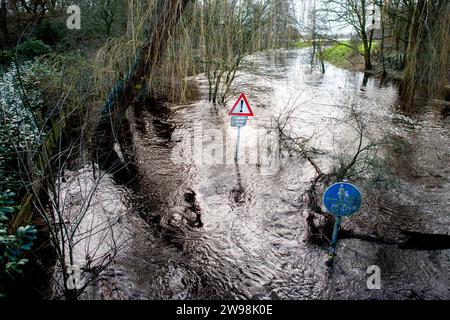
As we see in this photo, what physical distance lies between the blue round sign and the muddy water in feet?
4.05

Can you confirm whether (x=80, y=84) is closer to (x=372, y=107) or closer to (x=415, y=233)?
(x=415, y=233)

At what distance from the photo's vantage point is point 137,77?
716cm

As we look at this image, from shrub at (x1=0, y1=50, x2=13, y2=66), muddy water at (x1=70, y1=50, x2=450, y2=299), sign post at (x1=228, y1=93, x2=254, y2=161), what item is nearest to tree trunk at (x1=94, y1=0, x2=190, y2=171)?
muddy water at (x1=70, y1=50, x2=450, y2=299)

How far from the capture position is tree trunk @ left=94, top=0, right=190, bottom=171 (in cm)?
436

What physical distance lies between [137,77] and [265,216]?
4.06 m

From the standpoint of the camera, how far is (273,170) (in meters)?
8.27

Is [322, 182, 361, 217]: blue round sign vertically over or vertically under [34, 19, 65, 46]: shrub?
under

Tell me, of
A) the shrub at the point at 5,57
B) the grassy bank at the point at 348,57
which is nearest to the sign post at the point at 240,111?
the shrub at the point at 5,57

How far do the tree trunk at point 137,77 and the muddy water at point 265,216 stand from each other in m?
1.05

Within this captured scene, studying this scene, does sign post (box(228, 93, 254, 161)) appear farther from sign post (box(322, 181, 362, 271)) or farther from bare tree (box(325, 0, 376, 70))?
bare tree (box(325, 0, 376, 70))

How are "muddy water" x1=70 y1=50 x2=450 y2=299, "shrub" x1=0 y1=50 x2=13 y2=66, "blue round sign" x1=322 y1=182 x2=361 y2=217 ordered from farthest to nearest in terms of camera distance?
"shrub" x1=0 y1=50 x2=13 y2=66, "muddy water" x1=70 y1=50 x2=450 y2=299, "blue round sign" x1=322 y1=182 x2=361 y2=217

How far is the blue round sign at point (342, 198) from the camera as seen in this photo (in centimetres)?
403

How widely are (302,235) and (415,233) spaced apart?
6.60ft

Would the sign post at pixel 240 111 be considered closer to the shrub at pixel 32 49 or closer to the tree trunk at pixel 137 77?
the tree trunk at pixel 137 77
